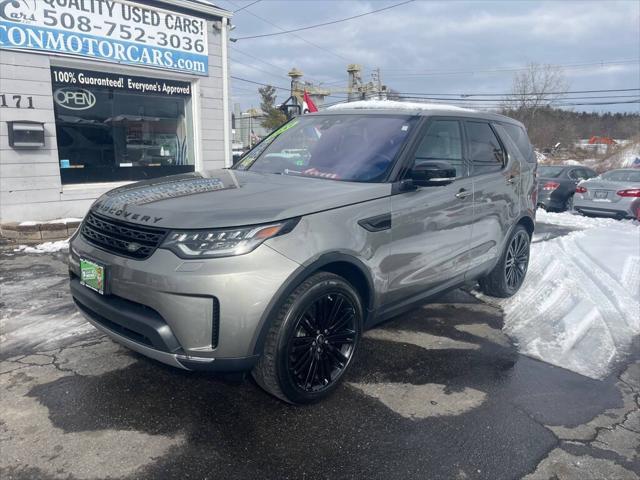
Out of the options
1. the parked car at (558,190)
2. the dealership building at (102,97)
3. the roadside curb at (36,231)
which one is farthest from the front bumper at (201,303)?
the parked car at (558,190)

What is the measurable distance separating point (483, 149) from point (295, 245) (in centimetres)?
267

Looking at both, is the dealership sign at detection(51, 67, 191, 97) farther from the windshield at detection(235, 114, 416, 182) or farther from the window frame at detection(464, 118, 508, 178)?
the window frame at detection(464, 118, 508, 178)

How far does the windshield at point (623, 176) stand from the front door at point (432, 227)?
31.9 ft

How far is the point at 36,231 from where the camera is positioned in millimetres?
7637

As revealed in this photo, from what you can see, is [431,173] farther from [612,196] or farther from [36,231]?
[612,196]

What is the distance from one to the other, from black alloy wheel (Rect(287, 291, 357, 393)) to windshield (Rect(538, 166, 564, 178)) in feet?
40.9

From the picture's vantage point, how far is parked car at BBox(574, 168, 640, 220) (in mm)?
11148

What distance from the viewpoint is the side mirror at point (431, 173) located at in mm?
3429

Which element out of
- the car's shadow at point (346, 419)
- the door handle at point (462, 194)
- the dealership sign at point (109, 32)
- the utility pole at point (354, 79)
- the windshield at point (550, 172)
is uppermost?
the utility pole at point (354, 79)

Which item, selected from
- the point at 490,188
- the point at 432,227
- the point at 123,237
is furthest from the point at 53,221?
the point at 490,188

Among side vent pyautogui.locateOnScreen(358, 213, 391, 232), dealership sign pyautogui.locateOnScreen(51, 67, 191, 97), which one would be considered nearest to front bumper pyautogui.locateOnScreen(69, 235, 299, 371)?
side vent pyautogui.locateOnScreen(358, 213, 391, 232)

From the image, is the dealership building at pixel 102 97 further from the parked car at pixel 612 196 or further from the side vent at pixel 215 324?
the parked car at pixel 612 196

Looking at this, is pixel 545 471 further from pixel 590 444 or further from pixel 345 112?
pixel 345 112

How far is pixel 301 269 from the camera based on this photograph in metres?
2.77
